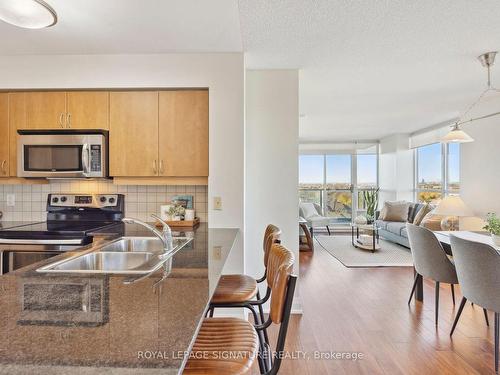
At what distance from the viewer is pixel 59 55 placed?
2586 millimetres

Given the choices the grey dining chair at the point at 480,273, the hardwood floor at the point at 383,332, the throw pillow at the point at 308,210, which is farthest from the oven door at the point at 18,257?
the throw pillow at the point at 308,210

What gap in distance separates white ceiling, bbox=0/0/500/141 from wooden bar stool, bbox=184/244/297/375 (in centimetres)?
163

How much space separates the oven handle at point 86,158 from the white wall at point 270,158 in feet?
4.61

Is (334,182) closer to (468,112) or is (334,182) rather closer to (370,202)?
(370,202)

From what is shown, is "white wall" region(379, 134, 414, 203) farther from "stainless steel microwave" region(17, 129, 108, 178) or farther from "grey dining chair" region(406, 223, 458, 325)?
"stainless steel microwave" region(17, 129, 108, 178)

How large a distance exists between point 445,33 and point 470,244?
1509 millimetres

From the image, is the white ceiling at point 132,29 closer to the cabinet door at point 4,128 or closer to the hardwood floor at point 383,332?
the cabinet door at point 4,128

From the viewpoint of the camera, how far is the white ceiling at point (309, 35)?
6.21 ft

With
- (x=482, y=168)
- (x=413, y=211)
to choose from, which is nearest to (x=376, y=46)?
(x=482, y=168)

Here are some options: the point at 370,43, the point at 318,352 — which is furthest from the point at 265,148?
the point at 318,352

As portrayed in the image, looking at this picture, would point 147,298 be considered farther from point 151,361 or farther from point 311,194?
point 311,194

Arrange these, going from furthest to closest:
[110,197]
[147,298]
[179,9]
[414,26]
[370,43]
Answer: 1. [110,197]
2. [370,43]
3. [414,26]
4. [179,9]
5. [147,298]

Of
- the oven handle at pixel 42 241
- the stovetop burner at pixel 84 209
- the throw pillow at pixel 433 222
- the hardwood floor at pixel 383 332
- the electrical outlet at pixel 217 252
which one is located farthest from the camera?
the throw pillow at pixel 433 222

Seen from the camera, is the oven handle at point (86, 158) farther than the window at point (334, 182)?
No
